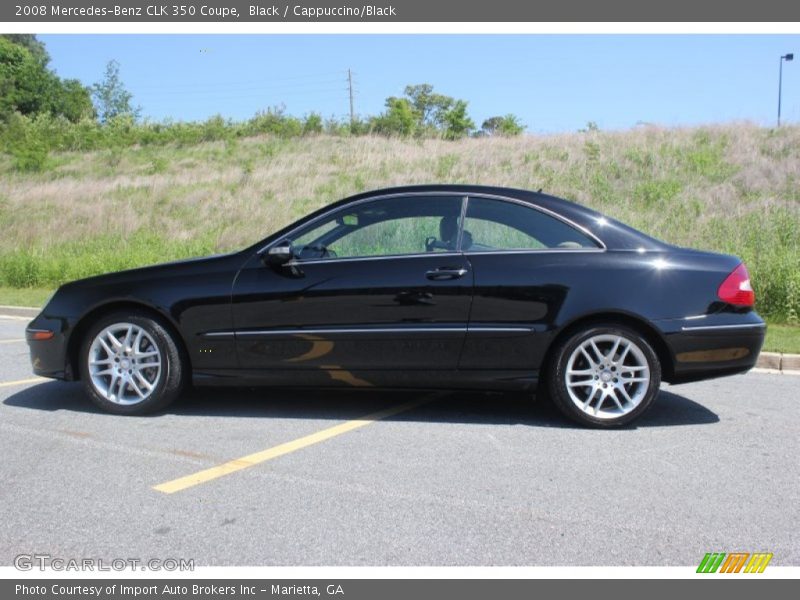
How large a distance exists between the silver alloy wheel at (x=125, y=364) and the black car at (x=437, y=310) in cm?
1

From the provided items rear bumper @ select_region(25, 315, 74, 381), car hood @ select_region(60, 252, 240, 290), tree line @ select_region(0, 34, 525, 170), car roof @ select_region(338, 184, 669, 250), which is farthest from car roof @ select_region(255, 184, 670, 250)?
tree line @ select_region(0, 34, 525, 170)

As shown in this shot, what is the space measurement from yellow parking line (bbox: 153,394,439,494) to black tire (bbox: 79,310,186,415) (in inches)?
43.2

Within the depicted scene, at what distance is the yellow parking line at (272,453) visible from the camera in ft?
13.1

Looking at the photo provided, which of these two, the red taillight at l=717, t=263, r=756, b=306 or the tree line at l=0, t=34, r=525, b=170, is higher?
the tree line at l=0, t=34, r=525, b=170

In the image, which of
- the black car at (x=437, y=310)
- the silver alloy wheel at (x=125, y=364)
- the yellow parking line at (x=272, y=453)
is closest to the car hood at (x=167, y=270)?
the black car at (x=437, y=310)

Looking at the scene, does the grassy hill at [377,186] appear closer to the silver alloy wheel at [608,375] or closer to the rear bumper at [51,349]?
the silver alloy wheel at [608,375]

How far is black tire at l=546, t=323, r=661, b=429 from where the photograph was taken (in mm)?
4949

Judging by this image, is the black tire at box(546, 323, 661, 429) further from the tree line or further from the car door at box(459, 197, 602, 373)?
the tree line

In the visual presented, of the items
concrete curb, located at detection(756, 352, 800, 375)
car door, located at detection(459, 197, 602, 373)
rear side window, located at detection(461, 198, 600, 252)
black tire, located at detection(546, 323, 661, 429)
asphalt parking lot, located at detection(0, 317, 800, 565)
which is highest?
rear side window, located at detection(461, 198, 600, 252)

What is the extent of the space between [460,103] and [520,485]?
189 ft

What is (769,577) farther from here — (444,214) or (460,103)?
(460,103)

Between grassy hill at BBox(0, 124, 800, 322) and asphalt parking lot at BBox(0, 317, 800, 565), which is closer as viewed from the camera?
asphalt parking lot at BBox(0, 317, 800, 565)

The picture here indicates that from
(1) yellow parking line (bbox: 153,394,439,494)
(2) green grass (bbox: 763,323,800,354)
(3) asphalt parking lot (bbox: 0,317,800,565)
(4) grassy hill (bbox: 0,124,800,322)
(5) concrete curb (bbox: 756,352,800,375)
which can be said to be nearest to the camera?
(3) asphalt parking lot (bbox: 0,317,800,565)

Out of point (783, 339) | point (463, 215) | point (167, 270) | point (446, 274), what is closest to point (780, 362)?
point (783, 339)
